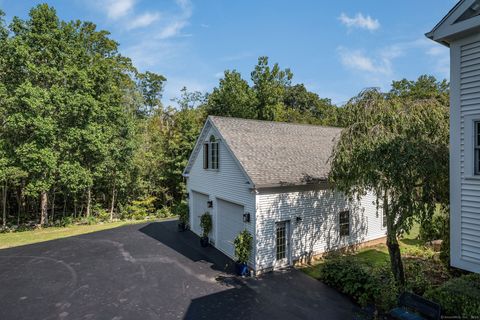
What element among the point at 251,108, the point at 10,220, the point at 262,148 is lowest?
the point at 10,220

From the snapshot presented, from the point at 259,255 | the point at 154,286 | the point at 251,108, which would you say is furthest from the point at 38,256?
the point at 251,108

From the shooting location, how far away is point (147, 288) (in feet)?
30.2

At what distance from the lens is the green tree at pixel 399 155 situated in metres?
7.16

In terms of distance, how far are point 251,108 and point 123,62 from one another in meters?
16.4

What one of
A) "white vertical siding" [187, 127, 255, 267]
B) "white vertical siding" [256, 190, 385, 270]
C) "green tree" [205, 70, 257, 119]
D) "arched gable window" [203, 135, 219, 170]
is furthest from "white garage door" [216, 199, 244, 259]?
"green tree" [205, 70, 257, 119]

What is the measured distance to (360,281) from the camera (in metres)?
8.96

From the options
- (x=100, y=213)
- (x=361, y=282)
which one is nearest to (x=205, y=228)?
(x=361, y=282)

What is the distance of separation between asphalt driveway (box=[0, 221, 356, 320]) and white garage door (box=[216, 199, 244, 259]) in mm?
527

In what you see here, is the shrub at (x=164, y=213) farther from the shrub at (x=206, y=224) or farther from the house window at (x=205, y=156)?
the house window at (x=205, y=156)

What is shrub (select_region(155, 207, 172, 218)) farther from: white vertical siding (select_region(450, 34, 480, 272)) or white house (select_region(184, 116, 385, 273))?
white vertical siding (select_region(450, 34, 480, 272))

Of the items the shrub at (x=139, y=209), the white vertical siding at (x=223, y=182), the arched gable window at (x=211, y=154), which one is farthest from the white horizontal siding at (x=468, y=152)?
the shrub at (x=139, y=209)

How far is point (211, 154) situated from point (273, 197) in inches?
174

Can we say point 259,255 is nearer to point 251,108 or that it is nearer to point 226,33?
point 226,33

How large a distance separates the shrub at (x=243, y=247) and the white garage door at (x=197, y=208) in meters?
4.79
